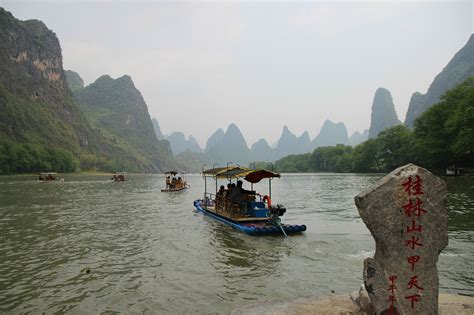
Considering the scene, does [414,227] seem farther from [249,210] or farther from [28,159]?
[28,159]

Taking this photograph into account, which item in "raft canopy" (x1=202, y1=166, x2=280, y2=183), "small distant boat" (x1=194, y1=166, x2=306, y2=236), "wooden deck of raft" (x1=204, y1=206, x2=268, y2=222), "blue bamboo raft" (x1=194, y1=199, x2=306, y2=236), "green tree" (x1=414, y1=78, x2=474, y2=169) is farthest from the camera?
"green tree" (x1=414, y1=78, x2=474, y2=169)

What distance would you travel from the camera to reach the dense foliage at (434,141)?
5247cm

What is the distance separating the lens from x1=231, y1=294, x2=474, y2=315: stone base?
743cm

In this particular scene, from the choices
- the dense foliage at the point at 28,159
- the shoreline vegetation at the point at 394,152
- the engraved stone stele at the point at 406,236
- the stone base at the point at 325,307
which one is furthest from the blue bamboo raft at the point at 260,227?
the dense foliage at the point at 28,159

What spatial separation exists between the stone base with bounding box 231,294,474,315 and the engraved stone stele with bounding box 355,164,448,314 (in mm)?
1043

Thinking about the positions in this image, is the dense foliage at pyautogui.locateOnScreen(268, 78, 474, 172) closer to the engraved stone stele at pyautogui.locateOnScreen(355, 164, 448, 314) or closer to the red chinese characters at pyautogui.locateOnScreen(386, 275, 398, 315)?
the engraved stone stele at pyautogui.locateOnScreen(355, 164, 448, 314)

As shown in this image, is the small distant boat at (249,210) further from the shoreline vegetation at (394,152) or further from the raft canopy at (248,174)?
the shoreline vegetation at (394,152)

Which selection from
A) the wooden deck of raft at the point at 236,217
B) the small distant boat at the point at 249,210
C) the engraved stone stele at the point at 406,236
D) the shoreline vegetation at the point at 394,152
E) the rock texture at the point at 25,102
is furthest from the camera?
the rock texture at the point at 25,102

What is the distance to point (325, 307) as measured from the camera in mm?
7812

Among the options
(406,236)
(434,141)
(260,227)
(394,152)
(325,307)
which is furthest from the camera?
(394,152)

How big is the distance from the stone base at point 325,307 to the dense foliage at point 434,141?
48.7 m

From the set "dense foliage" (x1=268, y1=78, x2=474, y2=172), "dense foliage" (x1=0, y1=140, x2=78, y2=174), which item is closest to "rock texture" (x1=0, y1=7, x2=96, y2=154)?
"dense foliage" (x1=0, y1=140, x2=78, y2=174)

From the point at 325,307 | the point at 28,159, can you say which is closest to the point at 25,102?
the point at 28,159

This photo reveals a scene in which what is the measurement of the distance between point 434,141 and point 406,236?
6406cm
